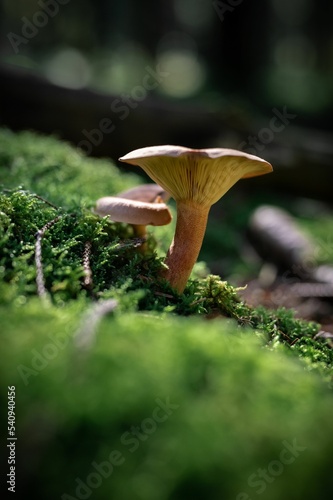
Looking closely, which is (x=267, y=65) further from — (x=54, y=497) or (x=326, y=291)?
(x=54, y=497)

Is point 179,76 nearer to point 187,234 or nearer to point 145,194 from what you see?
point 145,194

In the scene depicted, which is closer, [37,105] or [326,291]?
[326,291]

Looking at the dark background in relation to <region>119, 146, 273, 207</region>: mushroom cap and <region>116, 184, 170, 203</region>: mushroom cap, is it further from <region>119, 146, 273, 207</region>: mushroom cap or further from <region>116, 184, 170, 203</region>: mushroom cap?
<region>119, 146, 273, 207</region>: mushroom cap

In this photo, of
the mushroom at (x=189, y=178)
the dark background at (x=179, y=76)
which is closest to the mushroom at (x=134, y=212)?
the mushroom at (x=189, y=178)

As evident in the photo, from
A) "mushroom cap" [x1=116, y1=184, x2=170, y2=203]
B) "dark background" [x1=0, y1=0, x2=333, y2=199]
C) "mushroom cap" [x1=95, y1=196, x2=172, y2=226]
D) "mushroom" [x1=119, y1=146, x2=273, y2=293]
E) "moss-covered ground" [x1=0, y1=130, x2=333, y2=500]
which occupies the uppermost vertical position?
"dark background" [x1=0, y1=0, x2=333, y2=199]

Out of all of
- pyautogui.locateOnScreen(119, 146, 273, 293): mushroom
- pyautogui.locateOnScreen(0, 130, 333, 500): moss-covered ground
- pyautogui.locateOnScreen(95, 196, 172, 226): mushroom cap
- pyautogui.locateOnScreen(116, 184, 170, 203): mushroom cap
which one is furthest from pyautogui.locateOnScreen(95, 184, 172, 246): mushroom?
pyautogui.locateOnScreen(0, 130, 333, 500): moss-covered ground

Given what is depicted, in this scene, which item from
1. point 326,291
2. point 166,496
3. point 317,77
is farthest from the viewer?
point 317,77

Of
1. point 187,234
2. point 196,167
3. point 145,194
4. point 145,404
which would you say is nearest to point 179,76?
point 145,194

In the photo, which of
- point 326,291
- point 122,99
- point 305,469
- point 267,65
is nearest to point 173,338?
point 305,469
